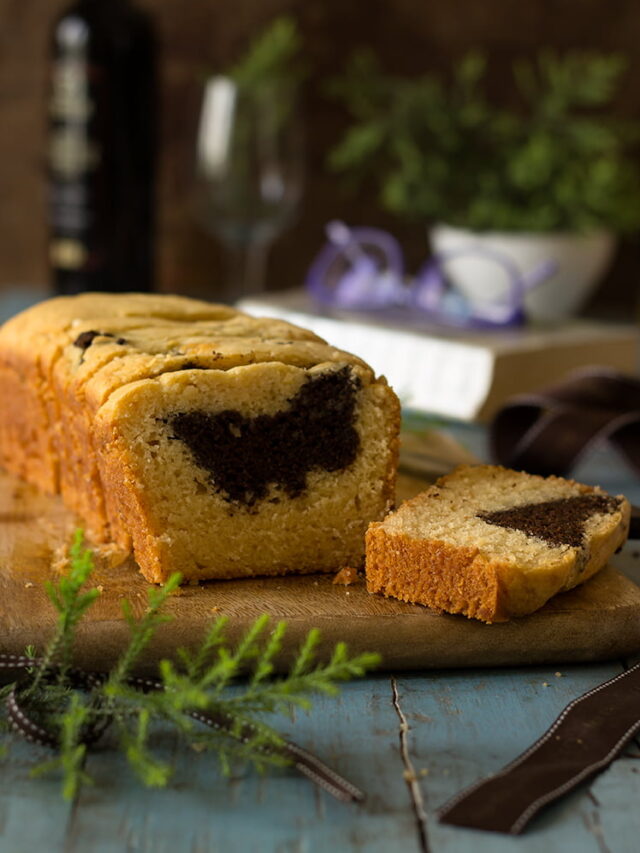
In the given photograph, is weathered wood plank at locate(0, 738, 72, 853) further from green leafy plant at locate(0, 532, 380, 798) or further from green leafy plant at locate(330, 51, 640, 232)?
green leafy plant at locate(330, 51, 640, 232)

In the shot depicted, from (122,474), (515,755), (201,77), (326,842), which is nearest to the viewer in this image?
(326,842)

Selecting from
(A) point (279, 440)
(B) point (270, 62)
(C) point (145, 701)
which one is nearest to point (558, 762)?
(C) point (145, 701)

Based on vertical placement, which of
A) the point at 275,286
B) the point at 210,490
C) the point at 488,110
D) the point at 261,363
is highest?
the point at 488,110

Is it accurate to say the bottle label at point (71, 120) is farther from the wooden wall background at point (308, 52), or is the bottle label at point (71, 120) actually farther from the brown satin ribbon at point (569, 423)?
the brown satin ribbon at point (569, 423)

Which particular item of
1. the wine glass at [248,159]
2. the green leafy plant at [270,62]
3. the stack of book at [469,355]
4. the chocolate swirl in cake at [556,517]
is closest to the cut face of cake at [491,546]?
the chocolate swirl in cake at [556,517]

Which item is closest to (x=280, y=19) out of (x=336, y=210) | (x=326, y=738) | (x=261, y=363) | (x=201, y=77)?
(x=201, y=77)

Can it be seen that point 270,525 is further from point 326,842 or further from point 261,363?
point 326,842
